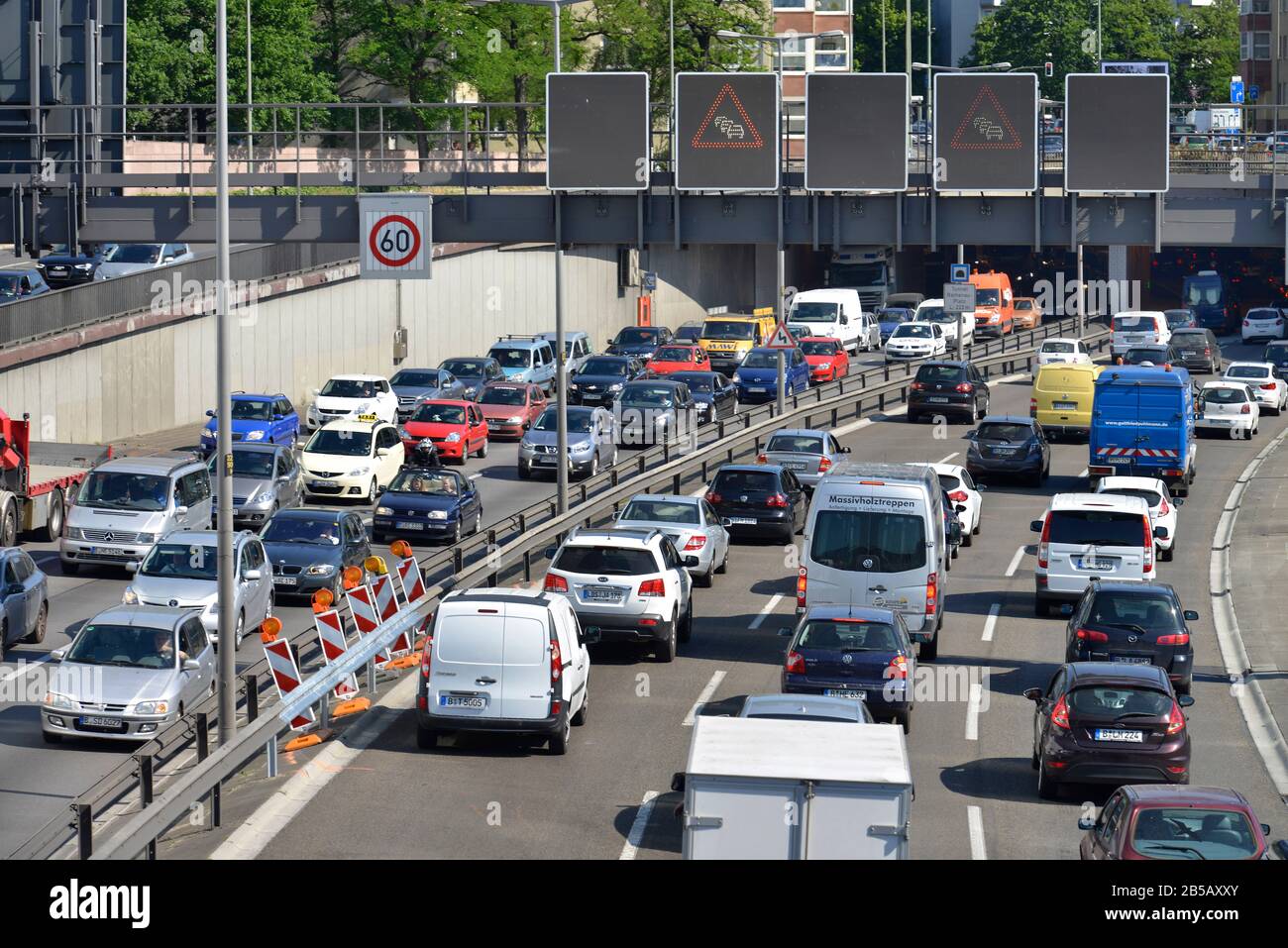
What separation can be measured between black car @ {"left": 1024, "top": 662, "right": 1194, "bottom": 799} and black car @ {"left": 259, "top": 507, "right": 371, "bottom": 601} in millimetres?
13200

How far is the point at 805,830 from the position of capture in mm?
14734

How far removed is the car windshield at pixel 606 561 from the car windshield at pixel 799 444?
15.1 metres

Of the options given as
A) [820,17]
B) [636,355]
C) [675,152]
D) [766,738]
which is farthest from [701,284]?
[766,738]

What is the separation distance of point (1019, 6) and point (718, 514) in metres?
92.8

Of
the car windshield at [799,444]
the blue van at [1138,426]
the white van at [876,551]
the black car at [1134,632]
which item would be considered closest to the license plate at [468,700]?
the white van at [876,551]

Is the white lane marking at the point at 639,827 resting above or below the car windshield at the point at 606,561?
below

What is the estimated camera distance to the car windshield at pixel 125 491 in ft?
106

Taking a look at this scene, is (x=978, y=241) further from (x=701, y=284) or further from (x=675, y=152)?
(x=701, y=284)

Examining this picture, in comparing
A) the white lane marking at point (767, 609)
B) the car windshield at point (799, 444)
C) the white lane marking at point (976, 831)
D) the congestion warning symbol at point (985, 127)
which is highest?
the congestion warning symbol at point (985, 127)

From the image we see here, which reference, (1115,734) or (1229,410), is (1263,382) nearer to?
(1229,410)

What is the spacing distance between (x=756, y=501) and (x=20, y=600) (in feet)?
47.4

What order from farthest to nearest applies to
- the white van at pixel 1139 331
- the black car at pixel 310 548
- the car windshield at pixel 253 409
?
the white van at pixel 1139 331 → the car windshield at pixel 253 409 → the black car at pixel 310 548

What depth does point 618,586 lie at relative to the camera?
85.7 ft

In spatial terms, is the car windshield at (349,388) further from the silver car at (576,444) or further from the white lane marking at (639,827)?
the white lane marking at (639,827)
